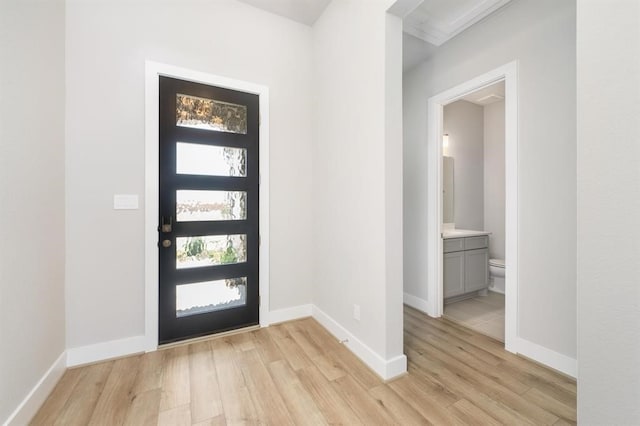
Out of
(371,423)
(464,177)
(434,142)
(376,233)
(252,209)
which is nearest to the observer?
(371,423)

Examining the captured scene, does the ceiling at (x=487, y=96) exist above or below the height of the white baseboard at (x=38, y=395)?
above

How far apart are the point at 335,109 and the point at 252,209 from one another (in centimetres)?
127

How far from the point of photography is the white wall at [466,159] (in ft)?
12.5

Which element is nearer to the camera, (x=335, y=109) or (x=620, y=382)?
(x=620, y=382)

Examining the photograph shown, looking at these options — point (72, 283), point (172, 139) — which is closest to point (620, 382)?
point (172, 139)

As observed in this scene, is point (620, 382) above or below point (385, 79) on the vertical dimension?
below

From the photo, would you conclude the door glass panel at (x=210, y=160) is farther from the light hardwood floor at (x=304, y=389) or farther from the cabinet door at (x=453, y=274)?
the cabinet door at (x=453, y=274)

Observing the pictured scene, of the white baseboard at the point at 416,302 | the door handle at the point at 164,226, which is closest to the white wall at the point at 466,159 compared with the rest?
the white baseboard at the point at 416,302

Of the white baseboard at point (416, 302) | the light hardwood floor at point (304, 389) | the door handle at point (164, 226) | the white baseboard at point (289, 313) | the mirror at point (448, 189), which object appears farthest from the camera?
the mirror at point (448, 189)

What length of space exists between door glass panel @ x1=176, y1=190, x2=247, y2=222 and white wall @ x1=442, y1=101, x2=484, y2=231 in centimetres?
314

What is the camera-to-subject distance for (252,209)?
2.49 m

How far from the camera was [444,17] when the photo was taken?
2.38 meters

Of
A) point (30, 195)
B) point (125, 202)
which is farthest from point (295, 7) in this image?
point (30, 195)

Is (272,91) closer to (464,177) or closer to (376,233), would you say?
(376,233)
